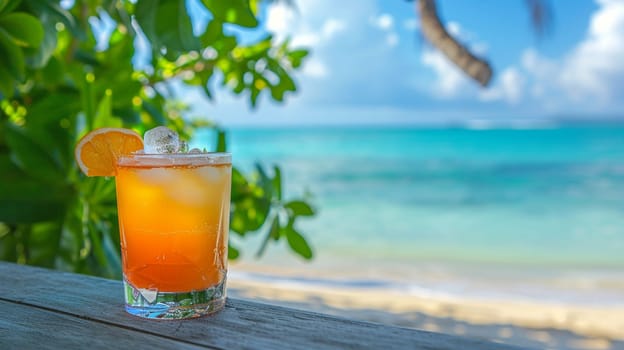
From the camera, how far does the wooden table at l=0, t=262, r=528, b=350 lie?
584 mm

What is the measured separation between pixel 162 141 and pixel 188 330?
0.64 feet

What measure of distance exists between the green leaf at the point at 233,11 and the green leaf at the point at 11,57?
0.36 meters

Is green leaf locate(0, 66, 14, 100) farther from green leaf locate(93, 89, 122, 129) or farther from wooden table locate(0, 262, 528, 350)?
wooden table locate(0, 262, 528, 350)

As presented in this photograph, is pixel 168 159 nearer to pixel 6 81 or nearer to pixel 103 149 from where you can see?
pixel 103 149

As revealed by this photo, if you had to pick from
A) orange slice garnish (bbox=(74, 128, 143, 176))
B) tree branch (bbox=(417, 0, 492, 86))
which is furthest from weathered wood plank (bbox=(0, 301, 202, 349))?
tree branch (bbox=(417, 0, 492, 86))

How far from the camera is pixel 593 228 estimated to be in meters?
9.88

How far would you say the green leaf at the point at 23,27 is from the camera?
1.09 m

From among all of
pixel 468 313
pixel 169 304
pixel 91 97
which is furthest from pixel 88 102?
pixel 468 313

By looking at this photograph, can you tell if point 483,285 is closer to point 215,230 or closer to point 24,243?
point 24,243

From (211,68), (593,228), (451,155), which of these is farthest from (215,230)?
(451,155)

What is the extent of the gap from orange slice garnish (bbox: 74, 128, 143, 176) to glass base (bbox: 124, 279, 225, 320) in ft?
0.45

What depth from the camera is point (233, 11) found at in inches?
45.1

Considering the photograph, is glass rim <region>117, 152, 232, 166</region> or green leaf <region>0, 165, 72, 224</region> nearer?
glass rim <region>117, 152, 232, 166</region>

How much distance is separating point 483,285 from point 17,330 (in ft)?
17.5
